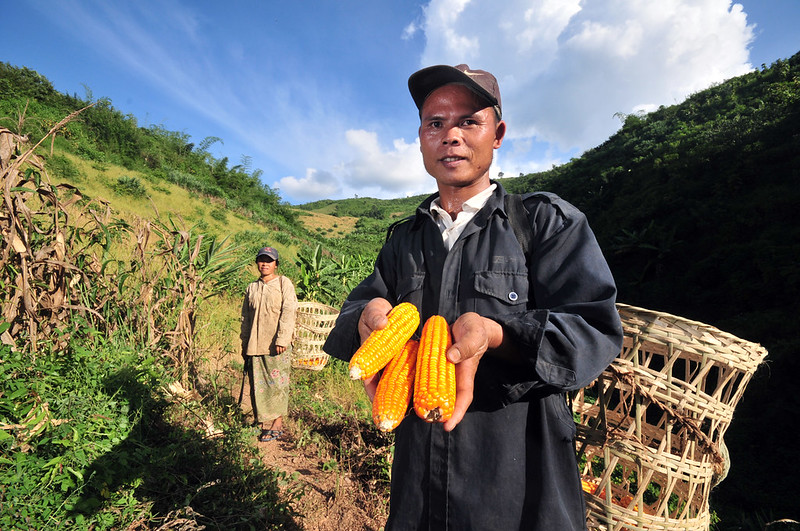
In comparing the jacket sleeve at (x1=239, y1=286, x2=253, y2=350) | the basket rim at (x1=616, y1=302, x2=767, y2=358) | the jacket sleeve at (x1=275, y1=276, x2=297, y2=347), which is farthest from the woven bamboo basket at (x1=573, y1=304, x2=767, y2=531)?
the jacket sleeve at (x1=239, y1=286, x2=253, y2=350)

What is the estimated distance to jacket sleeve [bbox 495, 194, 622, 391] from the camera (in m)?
1.10

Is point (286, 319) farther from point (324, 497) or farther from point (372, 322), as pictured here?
point (372, 322)

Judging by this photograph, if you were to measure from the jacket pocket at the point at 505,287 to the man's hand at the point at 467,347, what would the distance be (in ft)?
0.86

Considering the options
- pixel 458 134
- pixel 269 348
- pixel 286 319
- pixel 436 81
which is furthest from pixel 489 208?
pixel 269 348

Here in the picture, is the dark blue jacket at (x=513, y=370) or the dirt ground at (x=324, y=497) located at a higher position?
the dark blue jacket at (x=513, y=370)

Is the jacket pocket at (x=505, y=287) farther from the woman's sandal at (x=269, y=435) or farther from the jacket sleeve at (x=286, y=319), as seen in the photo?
the woman's sandal at (x=269, y=435)

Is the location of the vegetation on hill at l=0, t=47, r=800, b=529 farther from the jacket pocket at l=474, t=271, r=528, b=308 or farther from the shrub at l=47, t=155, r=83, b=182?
the jacket pocket at l=474, t=271, r=528, b=308

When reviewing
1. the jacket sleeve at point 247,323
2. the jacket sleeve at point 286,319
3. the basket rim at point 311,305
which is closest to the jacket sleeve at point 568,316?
the jacket sleeve at point 286,319

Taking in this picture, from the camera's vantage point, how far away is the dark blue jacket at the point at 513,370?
3.72 feet

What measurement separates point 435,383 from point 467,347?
0.48 ft

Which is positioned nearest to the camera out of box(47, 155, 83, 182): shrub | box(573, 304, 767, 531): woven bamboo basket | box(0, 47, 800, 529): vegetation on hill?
box(573, 304, 767, 531): woven bamboo basket

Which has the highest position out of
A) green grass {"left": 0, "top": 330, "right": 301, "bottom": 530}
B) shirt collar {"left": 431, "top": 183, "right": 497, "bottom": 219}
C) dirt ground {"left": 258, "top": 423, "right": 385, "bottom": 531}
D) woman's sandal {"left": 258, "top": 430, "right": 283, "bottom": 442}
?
shirt collar {"left": 431, "top": 183, "right": 497, "bottom": 219}

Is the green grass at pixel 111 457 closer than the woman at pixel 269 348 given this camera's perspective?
Yes

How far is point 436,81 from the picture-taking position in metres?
1.55
